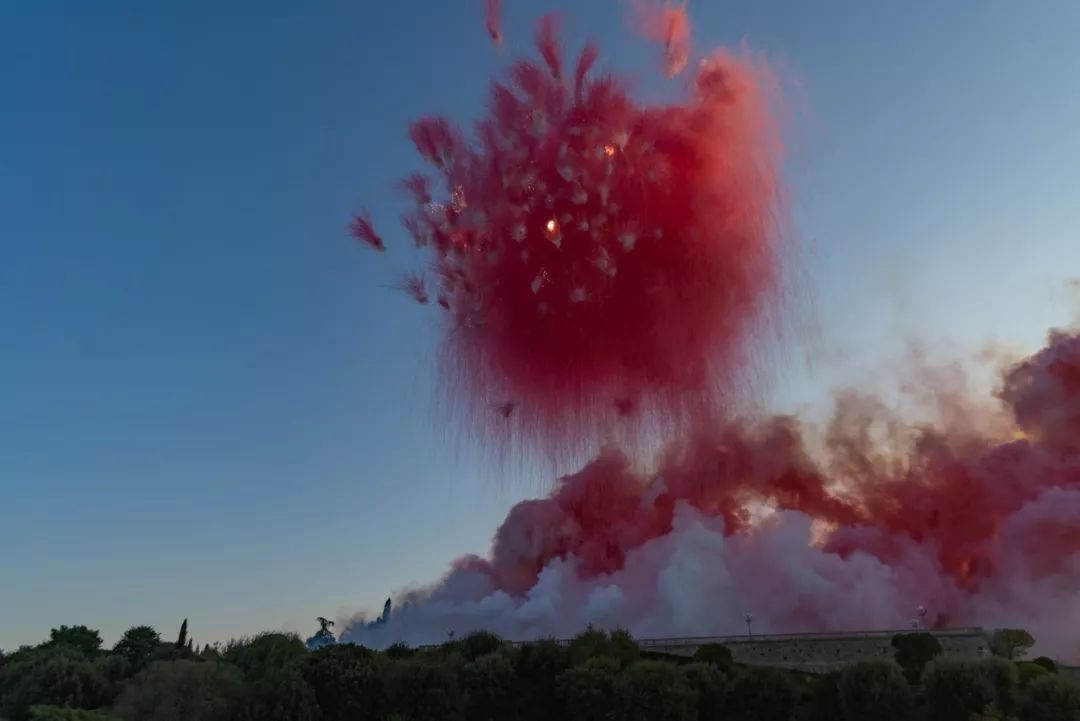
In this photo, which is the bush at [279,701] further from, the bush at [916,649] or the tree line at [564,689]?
the bush at [916,649]

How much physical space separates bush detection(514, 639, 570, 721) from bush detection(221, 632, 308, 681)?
12.0 meters

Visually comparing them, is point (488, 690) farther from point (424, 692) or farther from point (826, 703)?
point (826, 703)

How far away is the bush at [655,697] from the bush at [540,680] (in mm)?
4254

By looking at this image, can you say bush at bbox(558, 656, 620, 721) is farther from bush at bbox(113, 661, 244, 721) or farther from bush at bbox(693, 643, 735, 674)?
bush at bbox(113, 661, 244, 721)

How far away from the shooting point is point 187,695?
37938 mm

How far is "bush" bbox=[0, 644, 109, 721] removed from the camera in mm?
50219

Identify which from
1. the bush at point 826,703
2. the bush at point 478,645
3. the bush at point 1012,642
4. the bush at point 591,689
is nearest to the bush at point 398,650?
the bush at point 478,645

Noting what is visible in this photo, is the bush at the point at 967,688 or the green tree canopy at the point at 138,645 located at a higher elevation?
the green tree canopy at the point at 138,645

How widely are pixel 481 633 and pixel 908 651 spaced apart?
26692 millimetres

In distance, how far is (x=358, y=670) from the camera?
38.8 m

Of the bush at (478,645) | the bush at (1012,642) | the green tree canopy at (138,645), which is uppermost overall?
the green tree canopy at (138,645)

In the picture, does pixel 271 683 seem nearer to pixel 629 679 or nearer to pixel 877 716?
pixel 629 679

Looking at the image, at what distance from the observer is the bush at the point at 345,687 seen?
37.6m

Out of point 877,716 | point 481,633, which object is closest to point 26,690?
point 481,633
